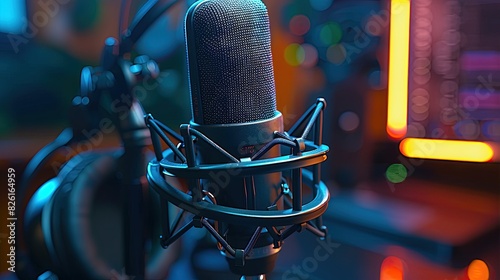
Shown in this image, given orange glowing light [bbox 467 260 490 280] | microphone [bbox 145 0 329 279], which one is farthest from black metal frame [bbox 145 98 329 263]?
orange glowing light [bbox 467 260 490 280]

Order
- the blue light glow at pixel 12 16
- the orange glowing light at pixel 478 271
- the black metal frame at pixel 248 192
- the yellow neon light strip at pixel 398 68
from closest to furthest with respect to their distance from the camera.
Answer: the black metal frame at pixel 248 192
the blue light glow at pixel 12 16
the orange glowing light at pixel 478 271
the yellow neon light strip at pixel 398 68

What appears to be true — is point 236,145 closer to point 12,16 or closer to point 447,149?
point 12,16

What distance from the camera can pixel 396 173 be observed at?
1121mm

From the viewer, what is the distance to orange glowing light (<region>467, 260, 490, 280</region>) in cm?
93

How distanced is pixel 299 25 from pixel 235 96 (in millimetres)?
598

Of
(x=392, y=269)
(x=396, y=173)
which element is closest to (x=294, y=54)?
(x=396, y=173)

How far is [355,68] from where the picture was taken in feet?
3.71

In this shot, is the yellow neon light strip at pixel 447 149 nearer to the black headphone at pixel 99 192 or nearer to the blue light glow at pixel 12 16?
the black headphone at pixel 99 192

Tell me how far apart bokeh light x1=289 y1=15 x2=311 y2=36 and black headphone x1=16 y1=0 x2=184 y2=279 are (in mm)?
383

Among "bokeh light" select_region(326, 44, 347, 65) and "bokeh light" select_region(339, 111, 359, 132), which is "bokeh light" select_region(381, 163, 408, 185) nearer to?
"bokeh light" select_region(339, 111, 359, 132)

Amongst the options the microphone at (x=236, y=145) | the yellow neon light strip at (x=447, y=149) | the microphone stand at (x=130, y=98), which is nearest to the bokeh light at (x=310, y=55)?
the yellow neon light strip at (x=447, y=149)

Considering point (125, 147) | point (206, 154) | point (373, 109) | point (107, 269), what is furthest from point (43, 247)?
point (373, 109)

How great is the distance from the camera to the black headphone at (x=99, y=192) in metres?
0.80

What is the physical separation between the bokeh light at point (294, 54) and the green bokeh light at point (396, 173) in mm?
334
